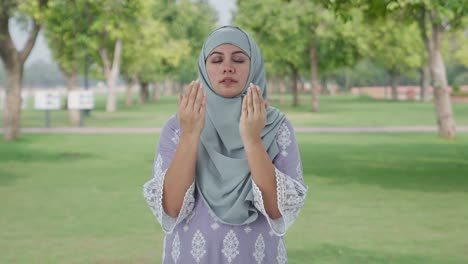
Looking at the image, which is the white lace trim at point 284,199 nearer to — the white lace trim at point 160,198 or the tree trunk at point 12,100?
the white lace trim at point 160,198

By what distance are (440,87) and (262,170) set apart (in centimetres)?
2030

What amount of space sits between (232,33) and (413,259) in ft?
16.9

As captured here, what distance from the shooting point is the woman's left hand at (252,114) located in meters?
3.06

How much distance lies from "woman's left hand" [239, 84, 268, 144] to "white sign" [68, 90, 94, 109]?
90.7 feet

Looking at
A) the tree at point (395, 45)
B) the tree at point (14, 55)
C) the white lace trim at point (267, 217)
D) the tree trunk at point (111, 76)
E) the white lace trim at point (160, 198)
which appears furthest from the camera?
the tree at point (395, 45)

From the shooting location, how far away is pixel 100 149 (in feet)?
67.3

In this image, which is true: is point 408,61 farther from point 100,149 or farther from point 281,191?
point 281,191

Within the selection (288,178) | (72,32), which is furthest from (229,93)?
(72,32)

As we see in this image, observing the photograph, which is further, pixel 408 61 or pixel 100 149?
pixel 408 61

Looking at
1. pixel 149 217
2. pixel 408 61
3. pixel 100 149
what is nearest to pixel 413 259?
pixel 149 217

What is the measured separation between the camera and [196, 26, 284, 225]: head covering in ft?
10.6

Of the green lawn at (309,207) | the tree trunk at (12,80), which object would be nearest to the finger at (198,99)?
the green lawn at (309,207)

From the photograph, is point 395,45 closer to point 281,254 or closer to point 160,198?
point 281,254

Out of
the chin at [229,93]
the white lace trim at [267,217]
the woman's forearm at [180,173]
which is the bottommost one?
the white lace trim at [267,217]
